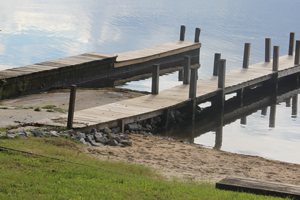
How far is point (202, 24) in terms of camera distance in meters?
61.3

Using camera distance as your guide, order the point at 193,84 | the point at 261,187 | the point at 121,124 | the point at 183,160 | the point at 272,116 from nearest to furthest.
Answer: the point at 261,187
the point at 183,160
the point at 121,124
the point at 193,84
the point at 272,116

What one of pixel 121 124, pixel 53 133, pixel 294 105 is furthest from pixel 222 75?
pixel 53 133

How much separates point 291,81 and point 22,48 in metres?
20.4

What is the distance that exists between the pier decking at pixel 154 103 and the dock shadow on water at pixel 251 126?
3.47 feet

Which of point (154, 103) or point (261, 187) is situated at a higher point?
point (261, 187)

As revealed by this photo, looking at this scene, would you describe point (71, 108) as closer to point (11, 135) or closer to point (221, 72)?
point (11, 135)

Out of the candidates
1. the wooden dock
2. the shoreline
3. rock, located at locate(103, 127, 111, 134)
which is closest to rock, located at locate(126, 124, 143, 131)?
the shoreline

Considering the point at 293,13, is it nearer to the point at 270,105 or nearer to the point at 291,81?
the point at 291,81

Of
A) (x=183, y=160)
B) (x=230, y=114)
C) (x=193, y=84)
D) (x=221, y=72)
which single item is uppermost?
(x=221, y=72)

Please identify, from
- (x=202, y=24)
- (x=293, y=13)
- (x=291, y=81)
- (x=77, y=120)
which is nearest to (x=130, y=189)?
(x=77, y=120)

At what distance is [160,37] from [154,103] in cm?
3172

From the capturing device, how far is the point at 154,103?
17188 millimetres

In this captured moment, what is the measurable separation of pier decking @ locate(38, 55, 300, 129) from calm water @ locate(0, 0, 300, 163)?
1.75 meters

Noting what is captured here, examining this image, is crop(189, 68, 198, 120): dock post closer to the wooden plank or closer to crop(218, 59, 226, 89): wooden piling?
crop(218, 59, 226, 89): wooden piling
